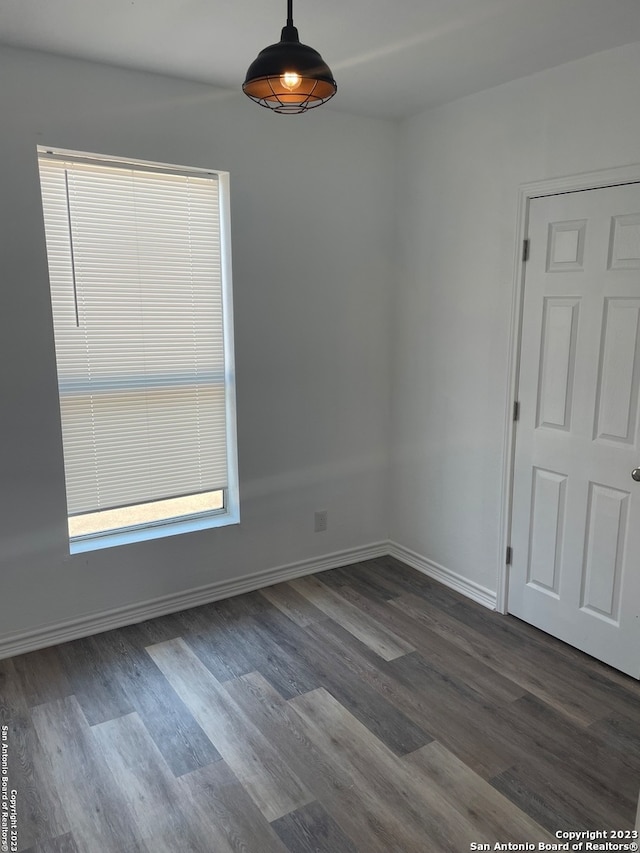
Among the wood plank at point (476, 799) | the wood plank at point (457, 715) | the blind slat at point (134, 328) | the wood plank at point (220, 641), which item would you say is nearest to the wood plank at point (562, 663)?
the wood plank at point (457, 715)

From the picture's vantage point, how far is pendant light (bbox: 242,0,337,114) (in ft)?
5.36

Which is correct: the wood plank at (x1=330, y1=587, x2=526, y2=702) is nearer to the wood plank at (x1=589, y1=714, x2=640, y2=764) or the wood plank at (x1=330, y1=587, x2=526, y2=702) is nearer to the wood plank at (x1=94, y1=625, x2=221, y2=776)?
the wood plank at (x1=589, y1=714, x2=640, y2=764)

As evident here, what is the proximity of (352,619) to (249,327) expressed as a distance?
162cm

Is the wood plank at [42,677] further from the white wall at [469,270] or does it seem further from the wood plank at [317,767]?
the white wall at [469,270]

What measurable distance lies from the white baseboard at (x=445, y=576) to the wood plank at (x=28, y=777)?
7.18ft

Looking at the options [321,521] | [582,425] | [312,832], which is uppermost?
[582,425]

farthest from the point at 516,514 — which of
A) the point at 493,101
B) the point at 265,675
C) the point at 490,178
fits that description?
the point at 493,101

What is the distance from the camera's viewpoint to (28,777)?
2115 mm

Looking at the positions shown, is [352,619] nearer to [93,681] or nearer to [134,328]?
[93,681]

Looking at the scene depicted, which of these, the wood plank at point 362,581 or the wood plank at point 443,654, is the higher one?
the wood plank at point 362,581

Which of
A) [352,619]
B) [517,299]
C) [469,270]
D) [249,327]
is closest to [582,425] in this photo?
[517,299]

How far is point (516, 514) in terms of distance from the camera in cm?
311

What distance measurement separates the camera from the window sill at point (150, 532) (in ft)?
9.90

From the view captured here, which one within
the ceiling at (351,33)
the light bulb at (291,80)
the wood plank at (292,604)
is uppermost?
the ceiling at (351,33)
